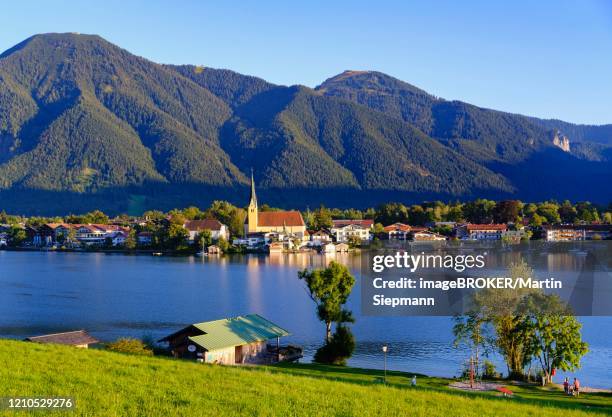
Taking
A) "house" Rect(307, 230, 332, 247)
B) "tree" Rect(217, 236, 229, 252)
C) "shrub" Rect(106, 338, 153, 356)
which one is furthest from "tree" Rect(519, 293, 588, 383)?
"house" Rect(307, 230, 332, 247)

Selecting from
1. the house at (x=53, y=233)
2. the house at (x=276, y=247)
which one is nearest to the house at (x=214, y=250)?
the house at (x=276, y=247)

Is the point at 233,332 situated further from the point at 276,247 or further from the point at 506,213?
the point at 506,213

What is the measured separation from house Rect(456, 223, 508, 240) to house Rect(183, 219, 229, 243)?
97.3ft

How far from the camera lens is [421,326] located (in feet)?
100

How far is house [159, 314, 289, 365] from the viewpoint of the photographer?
2134cm

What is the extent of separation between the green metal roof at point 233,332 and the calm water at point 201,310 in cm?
180

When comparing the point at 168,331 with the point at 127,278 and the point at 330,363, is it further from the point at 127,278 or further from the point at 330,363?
the point at 127,278

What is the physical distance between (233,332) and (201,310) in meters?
13.2

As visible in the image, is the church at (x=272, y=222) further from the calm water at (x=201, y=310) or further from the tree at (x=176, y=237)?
the calm water at (x=201, y=310)

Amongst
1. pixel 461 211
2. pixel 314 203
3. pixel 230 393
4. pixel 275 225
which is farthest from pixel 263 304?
pixel 314 203

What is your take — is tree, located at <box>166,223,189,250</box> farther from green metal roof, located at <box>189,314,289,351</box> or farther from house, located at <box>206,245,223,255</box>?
green metal roof, located at <box>189,314,289,351</box>

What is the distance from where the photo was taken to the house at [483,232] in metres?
92.5

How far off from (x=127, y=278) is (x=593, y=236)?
61617 millimetres

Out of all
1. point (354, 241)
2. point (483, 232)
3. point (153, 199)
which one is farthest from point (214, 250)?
point (153, 199)
